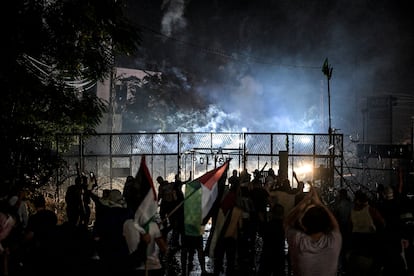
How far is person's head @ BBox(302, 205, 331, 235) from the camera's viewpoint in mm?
4855

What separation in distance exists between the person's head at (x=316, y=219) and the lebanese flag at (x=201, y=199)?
2412 mm

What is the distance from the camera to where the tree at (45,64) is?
10859 mm

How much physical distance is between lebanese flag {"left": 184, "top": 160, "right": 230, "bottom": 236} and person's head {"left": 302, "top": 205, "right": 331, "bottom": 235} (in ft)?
7.91

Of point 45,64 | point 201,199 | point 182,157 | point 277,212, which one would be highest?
point 45,64

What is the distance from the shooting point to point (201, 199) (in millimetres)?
7254

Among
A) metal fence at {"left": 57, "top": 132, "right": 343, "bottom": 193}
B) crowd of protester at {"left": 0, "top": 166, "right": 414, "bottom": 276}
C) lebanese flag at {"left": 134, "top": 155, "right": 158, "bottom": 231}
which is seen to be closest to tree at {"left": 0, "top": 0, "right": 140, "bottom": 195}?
crowd of protester at {"left": 0, "top": 166, "right": 414, "bottom": 276}

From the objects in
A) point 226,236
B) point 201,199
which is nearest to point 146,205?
point 201,199

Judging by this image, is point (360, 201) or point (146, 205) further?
point (360, 201)

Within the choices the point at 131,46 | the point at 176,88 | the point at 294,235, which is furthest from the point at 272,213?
the point at 176,88

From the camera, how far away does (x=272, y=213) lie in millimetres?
8609

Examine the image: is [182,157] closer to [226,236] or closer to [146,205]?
[226,236]

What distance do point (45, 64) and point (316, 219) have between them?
32.9 feet

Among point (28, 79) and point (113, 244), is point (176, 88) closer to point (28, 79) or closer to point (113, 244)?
point (28, 79)

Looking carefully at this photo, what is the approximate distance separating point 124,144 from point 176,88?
1392cm
